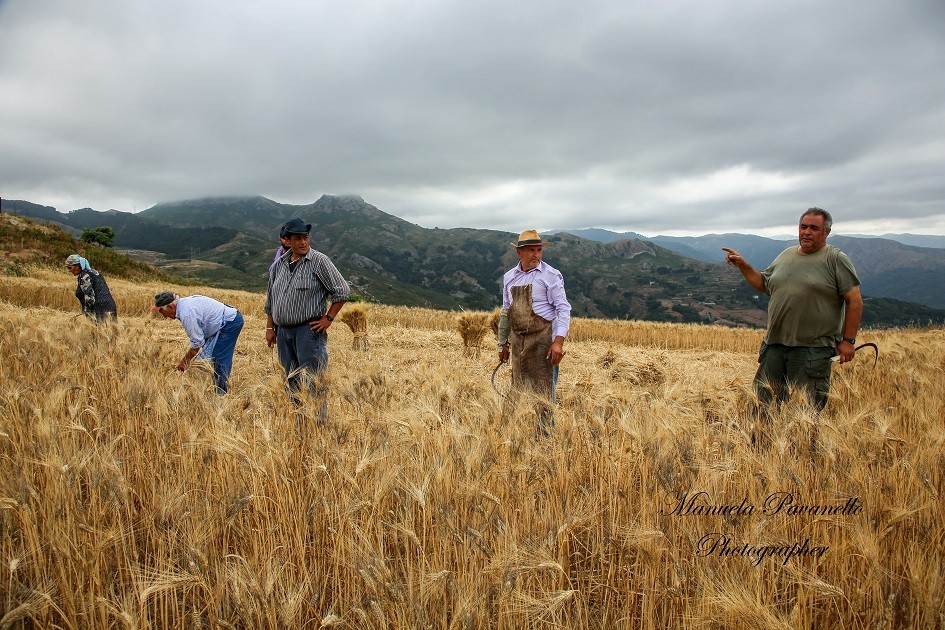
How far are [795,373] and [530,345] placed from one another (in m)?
2.07

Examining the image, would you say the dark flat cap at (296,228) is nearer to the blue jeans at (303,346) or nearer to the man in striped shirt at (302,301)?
the man in striped shirt at (302,301)

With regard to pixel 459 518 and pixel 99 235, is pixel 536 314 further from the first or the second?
pixel 99 235

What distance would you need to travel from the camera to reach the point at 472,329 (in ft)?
33.6

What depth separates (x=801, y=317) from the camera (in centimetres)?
350

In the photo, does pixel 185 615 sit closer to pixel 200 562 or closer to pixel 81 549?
pixel 200 562

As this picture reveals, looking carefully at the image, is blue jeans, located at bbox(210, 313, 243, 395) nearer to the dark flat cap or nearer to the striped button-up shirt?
the striped button-up shirt

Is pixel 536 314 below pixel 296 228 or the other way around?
below

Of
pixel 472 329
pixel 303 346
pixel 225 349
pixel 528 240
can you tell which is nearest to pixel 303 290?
pixel 303 346

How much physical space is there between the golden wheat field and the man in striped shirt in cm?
115

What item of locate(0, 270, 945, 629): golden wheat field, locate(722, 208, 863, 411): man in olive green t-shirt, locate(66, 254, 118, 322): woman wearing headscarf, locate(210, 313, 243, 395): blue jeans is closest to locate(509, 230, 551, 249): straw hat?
locate(0, 270, 945, 629): golden wheat field

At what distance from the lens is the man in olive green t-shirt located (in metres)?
3.42

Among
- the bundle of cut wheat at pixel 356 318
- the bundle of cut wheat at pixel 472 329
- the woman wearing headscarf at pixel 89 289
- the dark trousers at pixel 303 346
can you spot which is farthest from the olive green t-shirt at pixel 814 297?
the bundle of cut wheat at pixel 356 318

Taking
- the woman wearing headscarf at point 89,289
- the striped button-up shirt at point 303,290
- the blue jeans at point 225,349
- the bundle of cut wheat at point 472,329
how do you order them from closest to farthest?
the striped button-up shirt at point 303,290 → the blue jeans at point 225,349 → the woman wearing headscarf at point 89,289 → the bundle of cut wheat at point 472,329

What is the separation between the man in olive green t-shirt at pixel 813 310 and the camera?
11.2 feet
